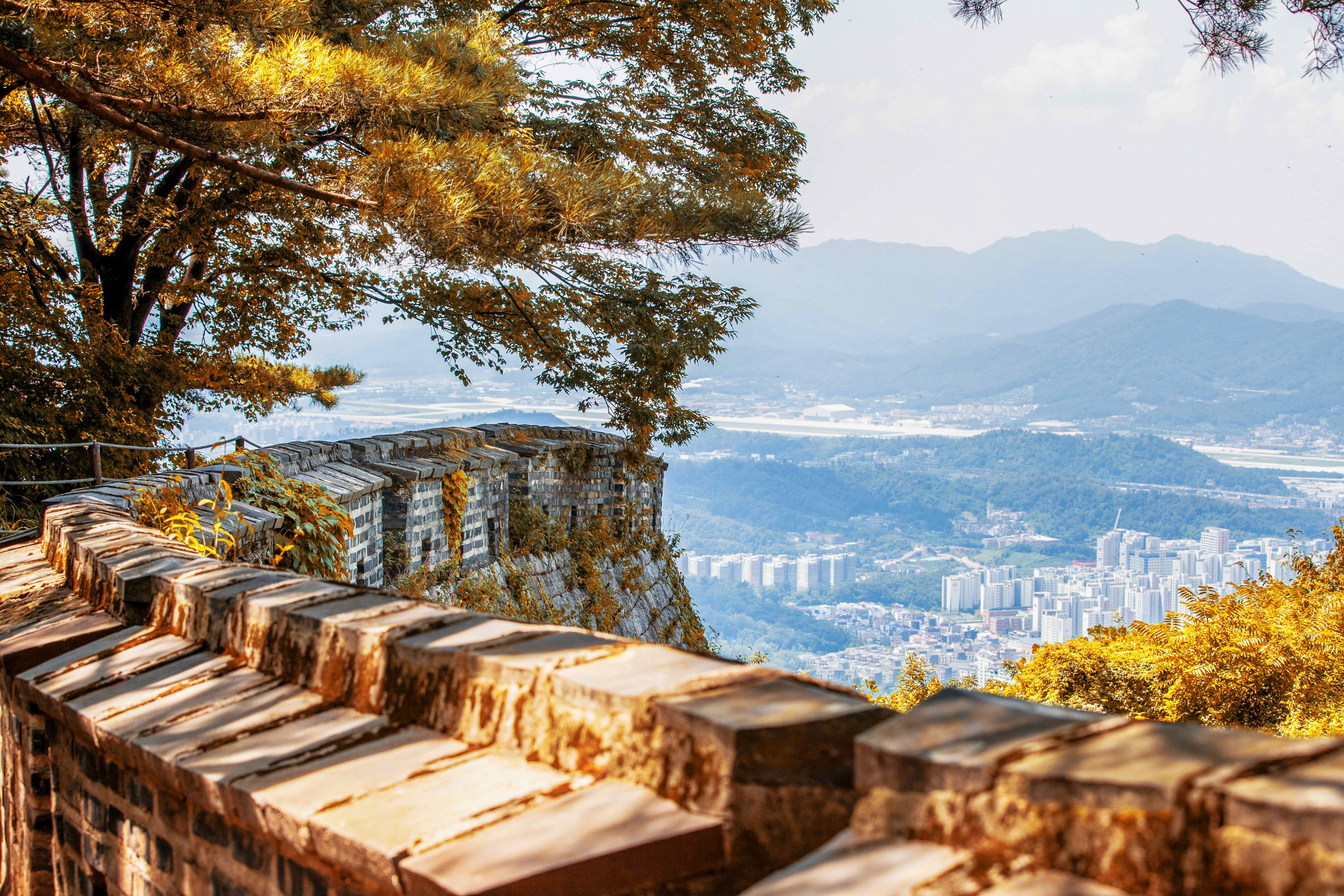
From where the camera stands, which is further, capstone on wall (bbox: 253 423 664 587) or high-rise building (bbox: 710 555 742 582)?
high-rise building (bbox: 710 555 742 582)

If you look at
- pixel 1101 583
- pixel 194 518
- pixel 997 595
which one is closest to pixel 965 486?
pixel 997 595

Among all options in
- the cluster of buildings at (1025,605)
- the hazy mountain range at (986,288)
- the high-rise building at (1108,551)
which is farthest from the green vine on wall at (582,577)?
the hazy mountain range at (986,288)

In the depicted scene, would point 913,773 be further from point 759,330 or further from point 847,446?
point 759,330

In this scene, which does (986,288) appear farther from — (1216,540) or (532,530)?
(532,530)

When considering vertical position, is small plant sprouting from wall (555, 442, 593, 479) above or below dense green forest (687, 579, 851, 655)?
above

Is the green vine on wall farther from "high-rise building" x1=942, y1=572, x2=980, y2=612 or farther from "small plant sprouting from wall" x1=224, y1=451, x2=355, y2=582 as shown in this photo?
"high-rise building" x1=942, y1=572, x2=980, y2=612

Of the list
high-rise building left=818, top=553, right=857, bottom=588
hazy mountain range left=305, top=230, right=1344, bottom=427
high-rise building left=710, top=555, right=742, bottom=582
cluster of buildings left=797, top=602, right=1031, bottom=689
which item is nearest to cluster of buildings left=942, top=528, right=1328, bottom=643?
cluster of buildings left=797, top=602, right=1031, bottom=689
